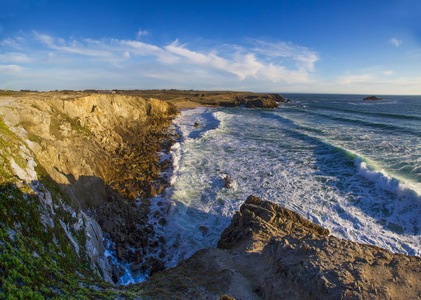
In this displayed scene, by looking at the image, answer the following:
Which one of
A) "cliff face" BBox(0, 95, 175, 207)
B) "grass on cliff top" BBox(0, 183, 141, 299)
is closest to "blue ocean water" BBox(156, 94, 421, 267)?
"cliff face" BBox(0, 95, 175, 207)

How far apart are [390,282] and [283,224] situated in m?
3.65

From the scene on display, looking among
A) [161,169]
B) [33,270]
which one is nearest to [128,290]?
[33,270]

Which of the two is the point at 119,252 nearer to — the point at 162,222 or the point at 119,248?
the point at 119,248

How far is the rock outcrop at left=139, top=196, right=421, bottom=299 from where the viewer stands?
14.4 ft

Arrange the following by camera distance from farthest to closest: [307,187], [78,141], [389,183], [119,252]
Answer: [307,187]
[389,183]
[78,141]
[119,252]

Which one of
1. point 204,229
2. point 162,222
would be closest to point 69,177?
point 162,222

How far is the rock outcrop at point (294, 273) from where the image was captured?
439 cm

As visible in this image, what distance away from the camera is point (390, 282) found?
4.49 m

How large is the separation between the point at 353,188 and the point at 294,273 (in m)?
10.6

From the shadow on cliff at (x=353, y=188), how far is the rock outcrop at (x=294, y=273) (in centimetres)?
546

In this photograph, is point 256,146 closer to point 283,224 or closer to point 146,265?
point 283,224

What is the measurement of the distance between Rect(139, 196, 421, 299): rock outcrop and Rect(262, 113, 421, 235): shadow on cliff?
5.46 m

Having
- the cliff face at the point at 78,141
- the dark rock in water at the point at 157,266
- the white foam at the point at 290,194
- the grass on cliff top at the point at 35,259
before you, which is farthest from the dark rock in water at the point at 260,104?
the grass on cliff top at the point at 35,259

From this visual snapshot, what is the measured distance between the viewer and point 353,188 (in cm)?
1281
